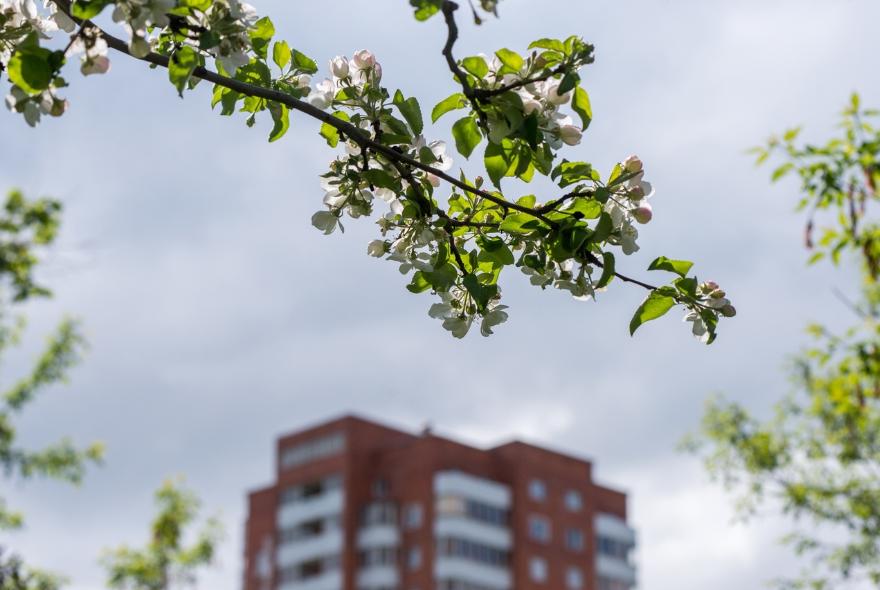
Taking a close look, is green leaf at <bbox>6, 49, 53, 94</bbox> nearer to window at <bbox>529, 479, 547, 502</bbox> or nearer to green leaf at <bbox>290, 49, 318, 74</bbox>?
green leaf at <bbox>290, 49, 318, 74</bbox>

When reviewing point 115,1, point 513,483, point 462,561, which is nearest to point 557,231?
point 115,1

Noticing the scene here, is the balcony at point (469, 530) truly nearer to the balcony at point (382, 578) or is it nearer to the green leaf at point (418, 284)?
the balcony at point (382, 578)

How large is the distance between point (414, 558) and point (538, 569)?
312 inches

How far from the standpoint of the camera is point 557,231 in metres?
3.14

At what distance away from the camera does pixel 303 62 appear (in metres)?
3.39

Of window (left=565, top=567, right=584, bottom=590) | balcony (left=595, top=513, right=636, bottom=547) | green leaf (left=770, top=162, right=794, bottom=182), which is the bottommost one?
green leaf (left=770, top=162, right=794, bottom=182)

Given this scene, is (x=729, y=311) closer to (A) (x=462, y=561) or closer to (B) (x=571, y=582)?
(A) (x=462, y=561)

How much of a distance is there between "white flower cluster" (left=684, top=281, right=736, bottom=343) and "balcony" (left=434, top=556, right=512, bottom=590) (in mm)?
66606

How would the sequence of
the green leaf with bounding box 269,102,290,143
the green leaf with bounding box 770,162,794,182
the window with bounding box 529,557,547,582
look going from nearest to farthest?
the green leaf with bounding box 269,102,290,143 → the green leaf with bounding box 770,162,794,182 → the window with bounding box 529,557,547,582

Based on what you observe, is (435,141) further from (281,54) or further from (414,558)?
(414,558)

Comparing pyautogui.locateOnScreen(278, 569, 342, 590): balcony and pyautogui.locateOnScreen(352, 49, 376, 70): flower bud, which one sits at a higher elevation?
pyautogui.locateOnScreen(278, 569, 342, 590): balcony

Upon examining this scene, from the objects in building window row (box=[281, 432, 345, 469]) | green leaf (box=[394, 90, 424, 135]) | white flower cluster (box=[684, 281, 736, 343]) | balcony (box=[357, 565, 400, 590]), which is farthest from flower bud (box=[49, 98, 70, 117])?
building window row (box=[281, 432, 345, 469])

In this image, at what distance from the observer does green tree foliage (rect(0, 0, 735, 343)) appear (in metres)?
2.79

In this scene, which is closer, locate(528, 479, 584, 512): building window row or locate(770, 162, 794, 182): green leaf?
locate(770, 162, 794, 182): green leaf
